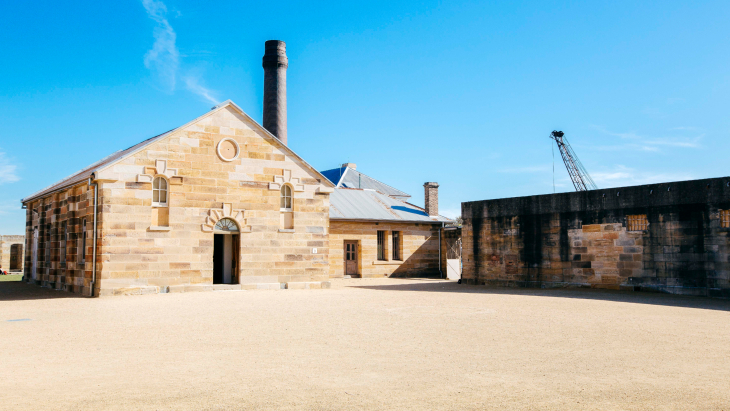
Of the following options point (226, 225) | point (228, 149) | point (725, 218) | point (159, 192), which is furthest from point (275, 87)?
point (725, 218)

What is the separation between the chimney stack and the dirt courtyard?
40.1 feet

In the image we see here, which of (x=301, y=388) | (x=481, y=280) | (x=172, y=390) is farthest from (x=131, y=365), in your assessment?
(x=481, y=280)

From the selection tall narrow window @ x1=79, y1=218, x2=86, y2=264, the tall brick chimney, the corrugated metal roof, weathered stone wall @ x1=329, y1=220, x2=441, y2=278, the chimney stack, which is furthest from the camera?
the tall brick chimney

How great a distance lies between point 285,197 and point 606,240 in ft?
34.9

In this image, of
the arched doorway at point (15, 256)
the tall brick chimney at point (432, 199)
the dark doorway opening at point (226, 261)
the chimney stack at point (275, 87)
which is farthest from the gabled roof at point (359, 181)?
the arched doorway at point (15, 256)

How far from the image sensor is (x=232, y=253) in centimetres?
1892

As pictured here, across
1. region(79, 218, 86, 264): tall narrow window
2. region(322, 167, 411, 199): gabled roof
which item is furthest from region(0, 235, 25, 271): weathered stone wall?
region(79, 218, 86, 264): tall narrow window

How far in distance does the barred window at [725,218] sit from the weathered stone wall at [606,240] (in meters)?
0.11

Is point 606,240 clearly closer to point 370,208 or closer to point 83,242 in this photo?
point 370,208

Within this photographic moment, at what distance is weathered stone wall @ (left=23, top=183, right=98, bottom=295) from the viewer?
1652 cm

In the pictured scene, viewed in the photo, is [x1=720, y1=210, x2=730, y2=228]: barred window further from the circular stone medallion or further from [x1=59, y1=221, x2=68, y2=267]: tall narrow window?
[x1=59, y1=221, x2=68, y2=267]: tall narrow window

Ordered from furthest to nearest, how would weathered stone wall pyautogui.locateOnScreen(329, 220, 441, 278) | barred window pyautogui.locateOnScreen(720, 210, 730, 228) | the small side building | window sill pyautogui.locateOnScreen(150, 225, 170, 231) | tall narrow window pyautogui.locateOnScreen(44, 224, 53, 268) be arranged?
the small side building
weathered stone wall pyautogui.locateOnScreen(329, 220, 441, 278)
tall narrow window pyautogui.locateOnScreen(44, 224, 53, 268)
window sill pyautogui.locateOnScreen(150, 225, 170, 231)
barred window pyautogui.locateOnScreen(720, 210, 730, 228)

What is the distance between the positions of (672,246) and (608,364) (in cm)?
1119

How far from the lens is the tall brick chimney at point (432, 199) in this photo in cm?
2903
